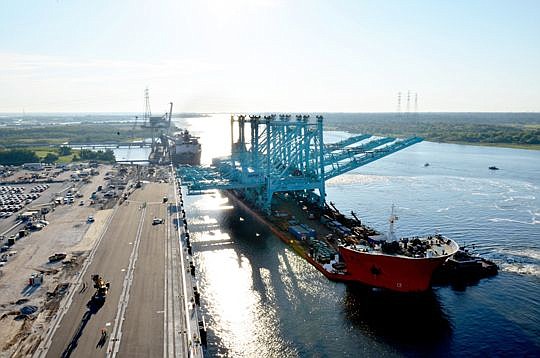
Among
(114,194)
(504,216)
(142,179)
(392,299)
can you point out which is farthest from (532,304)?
(142,179)

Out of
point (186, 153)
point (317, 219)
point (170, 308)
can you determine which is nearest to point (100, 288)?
point (170, 308)

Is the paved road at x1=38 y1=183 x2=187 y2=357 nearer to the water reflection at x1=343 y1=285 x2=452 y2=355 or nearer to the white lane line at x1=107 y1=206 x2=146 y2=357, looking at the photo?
the white lane line at x1=107 y1=206 x2=146 y2=357

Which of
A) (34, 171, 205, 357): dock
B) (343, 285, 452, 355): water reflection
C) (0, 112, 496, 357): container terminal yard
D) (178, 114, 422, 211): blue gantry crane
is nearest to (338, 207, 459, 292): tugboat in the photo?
(0, 112, 496, 357): container terminal yard

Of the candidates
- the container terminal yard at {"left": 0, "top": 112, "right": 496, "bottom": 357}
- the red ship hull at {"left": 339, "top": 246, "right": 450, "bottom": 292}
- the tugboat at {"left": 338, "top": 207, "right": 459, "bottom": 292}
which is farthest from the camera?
the tugboat at {"left": 338, "top": 207, "right": 459, "bottom": 292}

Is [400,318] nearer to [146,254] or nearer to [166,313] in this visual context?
[166,313]

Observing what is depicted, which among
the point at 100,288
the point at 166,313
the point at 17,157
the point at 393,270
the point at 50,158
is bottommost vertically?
the point at 166,313

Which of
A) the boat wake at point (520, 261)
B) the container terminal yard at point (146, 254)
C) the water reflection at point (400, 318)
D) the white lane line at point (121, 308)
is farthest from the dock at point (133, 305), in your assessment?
the boat wake at point (520, 261)

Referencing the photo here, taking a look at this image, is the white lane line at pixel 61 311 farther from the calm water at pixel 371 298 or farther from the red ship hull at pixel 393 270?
the red ship hull at pixel 393 270
